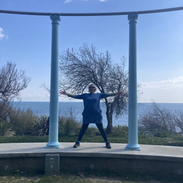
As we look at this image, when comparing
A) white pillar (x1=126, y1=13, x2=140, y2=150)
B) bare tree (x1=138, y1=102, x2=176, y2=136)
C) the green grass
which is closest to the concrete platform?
the green grass

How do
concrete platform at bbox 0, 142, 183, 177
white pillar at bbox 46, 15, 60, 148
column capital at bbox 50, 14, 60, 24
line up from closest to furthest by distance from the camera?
concrete platform at bbox 0, 142, 183, 177 → white pillar at bbox 46, 15, 60, 148 → column capital at bbox 50, 14, 60, 24

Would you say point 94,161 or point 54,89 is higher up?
point 54,89

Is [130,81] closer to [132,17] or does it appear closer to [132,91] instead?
[132,91]

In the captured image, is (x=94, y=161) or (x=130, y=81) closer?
(x=94, y=161)

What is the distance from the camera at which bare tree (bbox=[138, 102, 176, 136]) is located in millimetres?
11341

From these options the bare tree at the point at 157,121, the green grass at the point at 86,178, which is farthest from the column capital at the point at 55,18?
the bare tree at the point at 157,121

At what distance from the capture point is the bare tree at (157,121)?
11341mm

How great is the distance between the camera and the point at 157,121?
1180cm

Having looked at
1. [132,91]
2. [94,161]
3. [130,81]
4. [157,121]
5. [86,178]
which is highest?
[130,81]

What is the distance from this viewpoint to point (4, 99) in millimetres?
12953

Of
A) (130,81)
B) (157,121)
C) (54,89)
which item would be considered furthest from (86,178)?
(157,121)

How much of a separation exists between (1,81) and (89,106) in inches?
412

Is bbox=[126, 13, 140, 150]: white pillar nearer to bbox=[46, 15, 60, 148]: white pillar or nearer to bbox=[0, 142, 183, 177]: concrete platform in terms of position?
bbox=[0, 142, 183, 177]: concrete platform

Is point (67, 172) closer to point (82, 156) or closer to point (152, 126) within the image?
point (82, 156)
